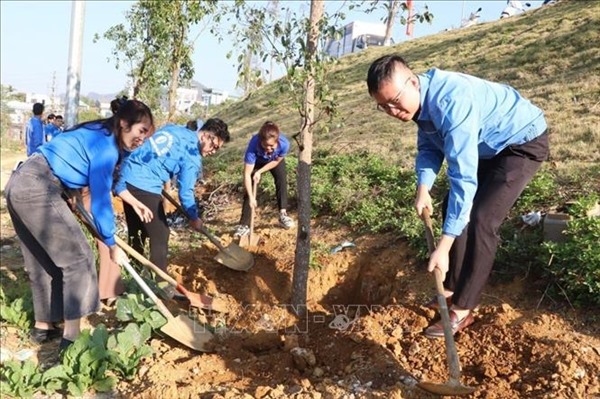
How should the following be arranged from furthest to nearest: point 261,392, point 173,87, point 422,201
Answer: point 173,87 → point 422,201 → point 261,392

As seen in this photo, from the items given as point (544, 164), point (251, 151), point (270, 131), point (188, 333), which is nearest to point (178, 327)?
point (188, 333)

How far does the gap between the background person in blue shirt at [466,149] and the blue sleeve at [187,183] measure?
1.88 metres

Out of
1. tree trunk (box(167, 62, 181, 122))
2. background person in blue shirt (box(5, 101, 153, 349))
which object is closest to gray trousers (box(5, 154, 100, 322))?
background person in blue shirt (box(5, 101, 153, 349))

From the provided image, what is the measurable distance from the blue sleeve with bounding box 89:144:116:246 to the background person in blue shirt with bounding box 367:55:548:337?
5.19 feet

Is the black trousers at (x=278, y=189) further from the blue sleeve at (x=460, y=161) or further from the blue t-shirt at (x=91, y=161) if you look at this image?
the blue sleeve at (x=460, y=161)

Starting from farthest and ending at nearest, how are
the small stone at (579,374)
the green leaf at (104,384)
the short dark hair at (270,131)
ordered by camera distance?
the short dark hair at (270,131) < the green leaf at (104,384) < the small stone at (579,374)

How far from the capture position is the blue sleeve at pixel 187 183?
13.7 feet

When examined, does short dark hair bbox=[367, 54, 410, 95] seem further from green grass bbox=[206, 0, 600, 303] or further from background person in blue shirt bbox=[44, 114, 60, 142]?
background person in blue shirt bbox=[44, 114, 60, 142]

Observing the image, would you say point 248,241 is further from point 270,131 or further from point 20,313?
point 20,313

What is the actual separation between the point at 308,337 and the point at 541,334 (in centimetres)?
150

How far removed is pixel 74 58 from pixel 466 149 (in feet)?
20.4

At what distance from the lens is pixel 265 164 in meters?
5.73

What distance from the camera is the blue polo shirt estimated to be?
2.39m

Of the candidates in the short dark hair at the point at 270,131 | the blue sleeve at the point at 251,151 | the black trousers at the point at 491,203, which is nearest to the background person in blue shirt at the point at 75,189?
the black trousers at the point at 491,203
